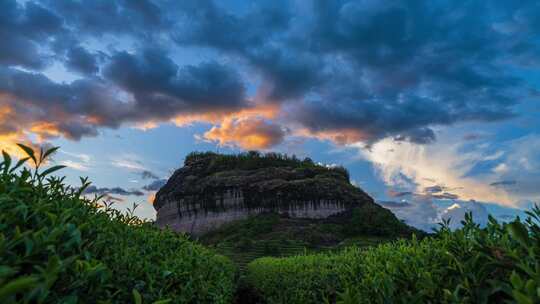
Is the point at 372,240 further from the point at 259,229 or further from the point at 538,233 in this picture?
the point at 538,233

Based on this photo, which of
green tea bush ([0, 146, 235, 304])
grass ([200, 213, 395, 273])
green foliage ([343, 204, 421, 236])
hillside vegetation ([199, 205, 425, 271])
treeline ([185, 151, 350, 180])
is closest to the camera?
green tea bush ([0, 146, 235, 304])

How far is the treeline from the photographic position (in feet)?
202

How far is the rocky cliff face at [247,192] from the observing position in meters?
49.6

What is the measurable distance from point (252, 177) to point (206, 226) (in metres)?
9.38

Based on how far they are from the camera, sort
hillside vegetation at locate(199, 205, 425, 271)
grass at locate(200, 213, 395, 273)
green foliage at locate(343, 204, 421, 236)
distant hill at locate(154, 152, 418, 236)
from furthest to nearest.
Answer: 1. distant hill at locate(154, 152, 418, 236)
2. green foliage at locate(343, 204, 421, 236)
3. hillside vegetation at locate(199, 205, 425, 271)
4. grass at locate(200, 213, 395, 273)

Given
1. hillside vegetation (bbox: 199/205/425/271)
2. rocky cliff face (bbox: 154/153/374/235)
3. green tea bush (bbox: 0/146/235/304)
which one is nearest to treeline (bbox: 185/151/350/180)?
rocky cliff face (bbox: 154/153/374/235)

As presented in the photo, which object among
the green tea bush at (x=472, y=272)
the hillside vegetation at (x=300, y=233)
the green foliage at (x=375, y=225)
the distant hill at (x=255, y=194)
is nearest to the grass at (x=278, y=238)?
the hillside vegetation at (x=300, y=233)

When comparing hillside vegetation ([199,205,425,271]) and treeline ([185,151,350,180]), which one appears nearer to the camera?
hillside vegetation ([199,205,425,271])

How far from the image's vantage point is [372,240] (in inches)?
1478

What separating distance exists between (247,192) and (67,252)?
50.2m

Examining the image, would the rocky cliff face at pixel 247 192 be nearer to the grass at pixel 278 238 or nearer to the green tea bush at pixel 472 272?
the grass at pixel 278 238

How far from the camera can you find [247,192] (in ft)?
173

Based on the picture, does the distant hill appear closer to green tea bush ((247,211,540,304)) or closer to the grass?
the grass

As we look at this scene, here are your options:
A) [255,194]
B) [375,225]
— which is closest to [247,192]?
[255,194]
